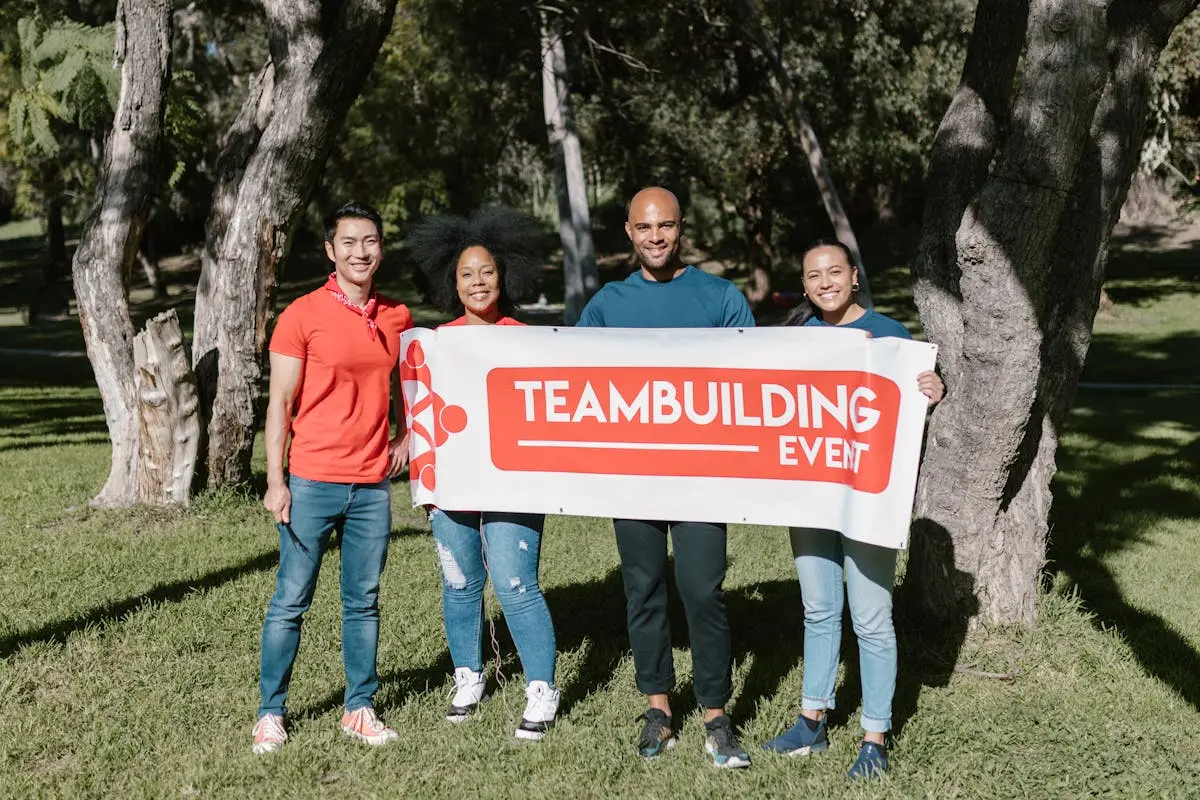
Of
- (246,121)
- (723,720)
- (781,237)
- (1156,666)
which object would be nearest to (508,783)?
(723,720)

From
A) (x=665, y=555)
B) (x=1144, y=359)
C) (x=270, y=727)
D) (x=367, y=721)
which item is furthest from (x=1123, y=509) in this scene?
(x=1144, y=359)

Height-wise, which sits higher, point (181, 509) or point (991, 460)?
point (991, 460)

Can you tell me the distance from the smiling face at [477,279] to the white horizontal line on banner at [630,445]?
1.92ft

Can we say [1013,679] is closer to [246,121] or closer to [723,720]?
[723,720]

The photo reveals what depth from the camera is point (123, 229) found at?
9242mm

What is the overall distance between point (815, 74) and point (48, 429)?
56.1ft

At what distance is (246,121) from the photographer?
9.19 metres

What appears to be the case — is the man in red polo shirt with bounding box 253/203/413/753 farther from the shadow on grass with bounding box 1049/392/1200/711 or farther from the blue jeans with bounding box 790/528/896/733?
the shadow on grass with bounding box 1049/392/1200/711

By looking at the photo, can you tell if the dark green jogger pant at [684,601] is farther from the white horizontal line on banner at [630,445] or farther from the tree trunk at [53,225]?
the tree trunk at [53,225]

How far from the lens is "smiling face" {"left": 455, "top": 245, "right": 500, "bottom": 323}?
4832 mm

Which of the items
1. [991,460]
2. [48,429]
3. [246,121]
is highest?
[246,121]

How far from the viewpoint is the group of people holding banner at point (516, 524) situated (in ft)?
14.8

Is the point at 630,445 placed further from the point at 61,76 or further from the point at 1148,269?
the point at 1148,269

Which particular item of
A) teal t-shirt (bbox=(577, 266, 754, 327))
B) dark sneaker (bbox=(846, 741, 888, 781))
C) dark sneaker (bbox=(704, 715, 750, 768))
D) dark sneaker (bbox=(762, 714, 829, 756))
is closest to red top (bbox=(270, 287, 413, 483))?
teal t-shirt (bbox=(577, 266, 754, 327))
